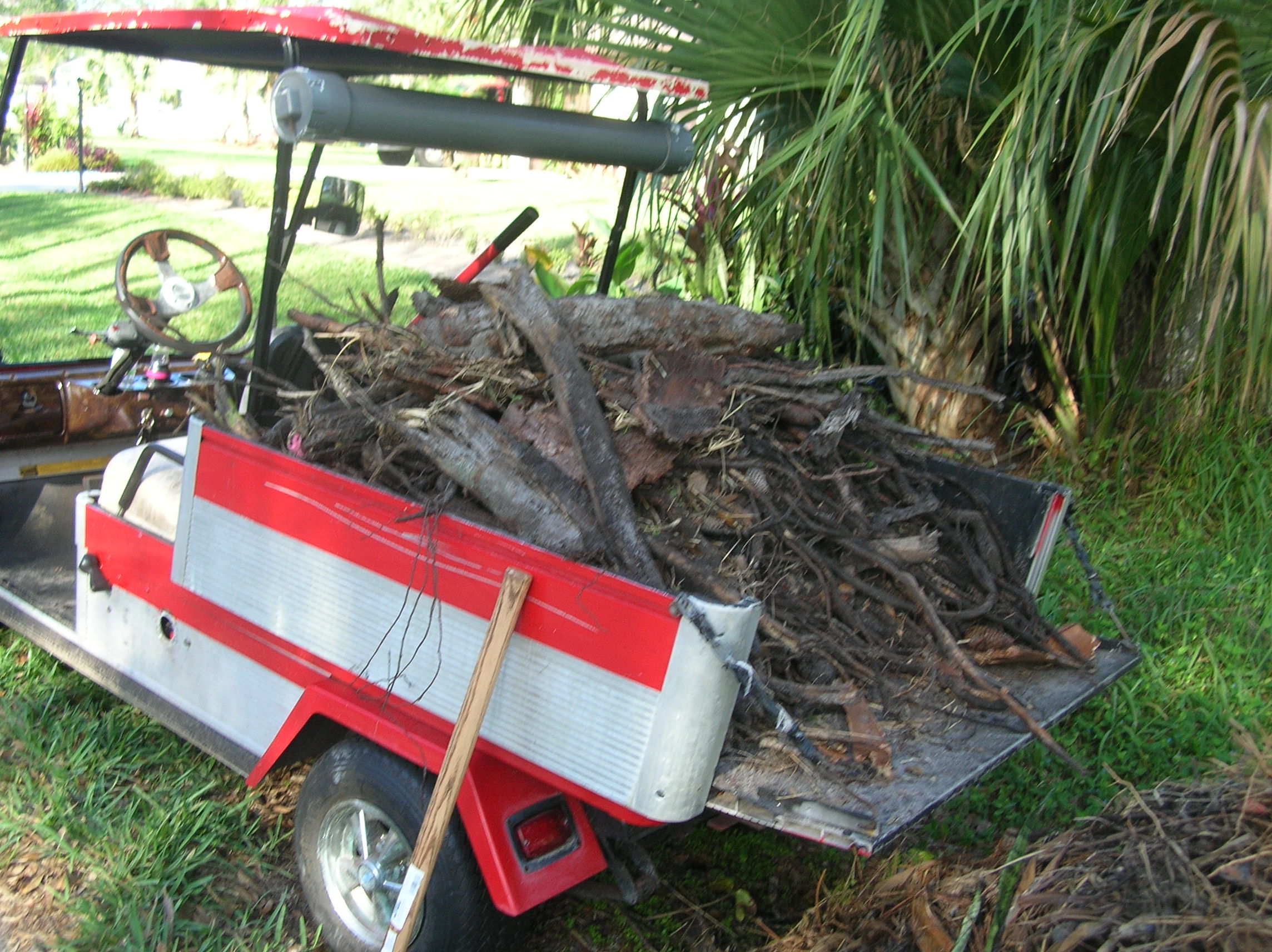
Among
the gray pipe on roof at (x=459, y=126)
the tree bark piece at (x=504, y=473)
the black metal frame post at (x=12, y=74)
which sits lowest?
the tree bark piece at (x=504, y=473)

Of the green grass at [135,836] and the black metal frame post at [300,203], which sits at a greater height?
the black metal frame post at [300,203]

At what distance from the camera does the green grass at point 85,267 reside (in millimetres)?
3881

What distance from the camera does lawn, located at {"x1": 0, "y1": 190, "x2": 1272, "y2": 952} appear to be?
281 centimetres

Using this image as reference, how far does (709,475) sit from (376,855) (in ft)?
4.21

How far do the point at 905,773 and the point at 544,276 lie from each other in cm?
371

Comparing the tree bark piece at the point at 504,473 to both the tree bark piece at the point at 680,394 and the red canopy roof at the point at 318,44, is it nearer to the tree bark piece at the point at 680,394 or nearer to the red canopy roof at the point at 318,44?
the tree bark piece at the point at 680,394

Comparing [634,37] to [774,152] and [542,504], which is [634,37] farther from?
[542,504]

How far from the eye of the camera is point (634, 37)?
438 centimetres

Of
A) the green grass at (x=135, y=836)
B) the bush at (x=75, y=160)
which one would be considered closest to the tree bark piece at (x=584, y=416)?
the green grass at (x=135, y=836)

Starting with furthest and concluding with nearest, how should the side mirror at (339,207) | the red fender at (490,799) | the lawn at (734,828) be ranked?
the side mirror at (339,207), the lawn at (734,828), the red fender at (490,799)

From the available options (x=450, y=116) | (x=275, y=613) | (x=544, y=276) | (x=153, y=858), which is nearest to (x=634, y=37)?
(x=544, y=276)

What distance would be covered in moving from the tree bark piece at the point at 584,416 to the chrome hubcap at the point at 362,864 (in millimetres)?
858

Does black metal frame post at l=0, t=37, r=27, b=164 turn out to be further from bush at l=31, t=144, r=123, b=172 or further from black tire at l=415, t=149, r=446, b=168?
bush at l=31, t=144, r=123, b=172

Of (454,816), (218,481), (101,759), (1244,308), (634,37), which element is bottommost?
(101,759)
